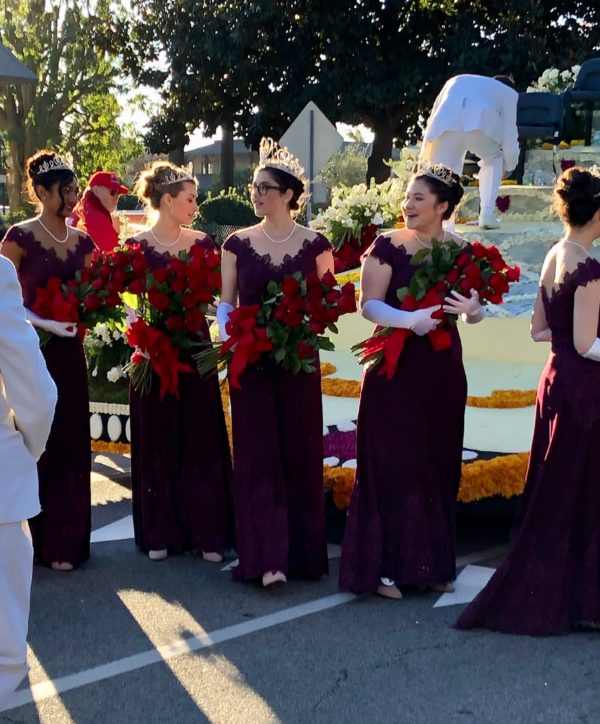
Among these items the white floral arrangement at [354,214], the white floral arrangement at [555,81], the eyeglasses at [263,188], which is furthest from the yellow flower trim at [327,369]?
the white floral arrangement at [555,81]

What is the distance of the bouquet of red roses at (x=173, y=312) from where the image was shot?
17.3 ft

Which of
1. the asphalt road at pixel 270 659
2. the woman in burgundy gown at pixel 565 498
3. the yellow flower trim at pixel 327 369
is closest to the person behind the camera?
the asphalt road at pixel 270 659

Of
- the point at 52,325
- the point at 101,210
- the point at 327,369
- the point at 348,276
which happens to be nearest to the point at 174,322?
the point at 52,325

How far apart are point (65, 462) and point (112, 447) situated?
1749mm

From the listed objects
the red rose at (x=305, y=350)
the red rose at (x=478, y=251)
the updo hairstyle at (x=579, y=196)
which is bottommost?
the red rose at (x=305, y=350)

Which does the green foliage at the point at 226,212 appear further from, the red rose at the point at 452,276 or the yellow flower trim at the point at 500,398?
the red rose at the point at 452,276

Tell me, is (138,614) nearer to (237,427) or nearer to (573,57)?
(237,427)

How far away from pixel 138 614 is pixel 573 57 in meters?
21.6

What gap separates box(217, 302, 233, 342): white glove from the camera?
4.95 metres

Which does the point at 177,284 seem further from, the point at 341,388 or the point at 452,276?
the point at 341,388

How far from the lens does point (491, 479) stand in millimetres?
5488

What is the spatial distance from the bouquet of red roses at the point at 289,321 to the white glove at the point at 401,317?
10 cm

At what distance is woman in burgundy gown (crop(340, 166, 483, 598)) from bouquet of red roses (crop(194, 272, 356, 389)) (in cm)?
17

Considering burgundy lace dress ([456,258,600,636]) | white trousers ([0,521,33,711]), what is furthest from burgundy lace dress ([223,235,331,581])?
white trousers ([0,521,33,711])
